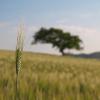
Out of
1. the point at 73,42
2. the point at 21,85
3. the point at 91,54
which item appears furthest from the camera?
the point at 91,54

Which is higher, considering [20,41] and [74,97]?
[20,41]

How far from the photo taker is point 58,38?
51.8 m

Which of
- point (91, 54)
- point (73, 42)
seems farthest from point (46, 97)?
point (91, 54)

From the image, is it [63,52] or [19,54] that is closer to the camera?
[19,54]

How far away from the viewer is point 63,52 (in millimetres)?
52531

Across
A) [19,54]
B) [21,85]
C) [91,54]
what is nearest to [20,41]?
[19,54]

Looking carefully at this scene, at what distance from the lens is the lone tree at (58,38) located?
50219 millimetres

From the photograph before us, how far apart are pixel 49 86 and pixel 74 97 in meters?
1.38

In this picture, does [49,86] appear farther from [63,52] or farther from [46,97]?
[63,52]

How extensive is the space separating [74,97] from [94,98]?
289 millimetres

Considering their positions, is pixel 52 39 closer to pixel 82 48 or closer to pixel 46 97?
pixel 82 48

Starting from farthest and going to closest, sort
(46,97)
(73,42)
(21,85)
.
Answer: (73,42), (21,85), (46,97)

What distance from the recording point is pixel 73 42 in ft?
165

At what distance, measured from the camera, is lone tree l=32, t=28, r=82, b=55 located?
50219 millimetres
